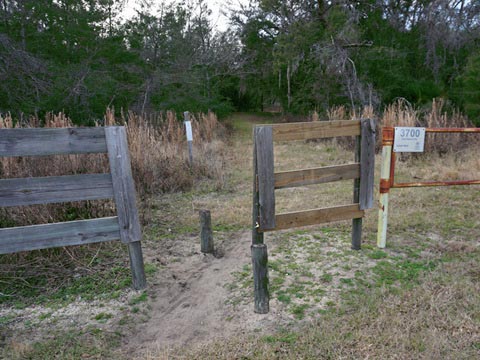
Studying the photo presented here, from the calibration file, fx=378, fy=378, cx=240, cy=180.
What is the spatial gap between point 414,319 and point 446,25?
52.7ft

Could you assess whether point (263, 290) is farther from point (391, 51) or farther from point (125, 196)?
point (391, 51)

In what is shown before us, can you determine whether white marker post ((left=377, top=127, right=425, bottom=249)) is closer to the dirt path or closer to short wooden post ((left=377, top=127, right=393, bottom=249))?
short wooden post ((left=377, top=127, right=393, bottom=249))

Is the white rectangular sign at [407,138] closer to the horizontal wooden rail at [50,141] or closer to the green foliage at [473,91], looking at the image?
the horizontal wooden rail at [50,141]

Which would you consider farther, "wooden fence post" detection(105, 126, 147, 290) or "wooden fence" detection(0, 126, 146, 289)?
"wooden fence post" detection(105, 126, 147, 290)

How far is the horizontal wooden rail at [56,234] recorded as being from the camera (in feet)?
9.52

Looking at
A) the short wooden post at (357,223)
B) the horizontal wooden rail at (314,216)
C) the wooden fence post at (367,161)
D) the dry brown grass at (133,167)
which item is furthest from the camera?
the dry brown grass at (133,167)

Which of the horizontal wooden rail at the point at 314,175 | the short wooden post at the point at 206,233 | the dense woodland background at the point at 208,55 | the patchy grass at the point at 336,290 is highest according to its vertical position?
the dense woodland background at the point at 208,55

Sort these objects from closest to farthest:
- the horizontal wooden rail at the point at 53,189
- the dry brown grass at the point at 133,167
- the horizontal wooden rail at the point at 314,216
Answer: the horizontal wooden rail at the point at 53,189 < the horizontal wooden rail at the point at 314,216 < the dry brown grass at the point at 133,167

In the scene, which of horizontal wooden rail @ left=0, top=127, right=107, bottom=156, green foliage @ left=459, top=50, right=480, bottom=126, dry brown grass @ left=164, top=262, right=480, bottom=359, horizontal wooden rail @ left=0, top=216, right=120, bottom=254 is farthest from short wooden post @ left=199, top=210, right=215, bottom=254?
green foliage @ left=459, top=50, right=480, bottom=126

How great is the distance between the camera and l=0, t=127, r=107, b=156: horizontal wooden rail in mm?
2850

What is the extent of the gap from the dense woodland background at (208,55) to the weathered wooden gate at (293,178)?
27.6ft

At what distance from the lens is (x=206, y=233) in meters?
4.06

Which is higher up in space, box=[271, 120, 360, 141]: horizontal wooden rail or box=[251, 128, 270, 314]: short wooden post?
box=[271, 120, 360, 141]: horizontal wooden rail

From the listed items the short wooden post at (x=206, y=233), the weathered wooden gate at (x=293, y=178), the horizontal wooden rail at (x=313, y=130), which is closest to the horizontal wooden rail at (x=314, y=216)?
the weathered wooden gate at (x=293, y=178)
